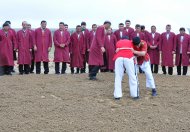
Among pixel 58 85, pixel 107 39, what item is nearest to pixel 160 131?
pixel 58 85

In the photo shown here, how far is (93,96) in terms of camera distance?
10.1 metres

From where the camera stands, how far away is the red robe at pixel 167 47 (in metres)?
14.4

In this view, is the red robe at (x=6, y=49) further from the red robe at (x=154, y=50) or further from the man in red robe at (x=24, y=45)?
the red robe at (x=154, y=50)

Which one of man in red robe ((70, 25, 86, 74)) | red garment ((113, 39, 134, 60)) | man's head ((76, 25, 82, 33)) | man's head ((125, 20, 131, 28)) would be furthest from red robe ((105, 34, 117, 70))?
red garment ((113, 39, 134, 60))

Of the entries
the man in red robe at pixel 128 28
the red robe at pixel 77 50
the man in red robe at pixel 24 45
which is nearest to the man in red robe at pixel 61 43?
the red robe at pixel 77 50

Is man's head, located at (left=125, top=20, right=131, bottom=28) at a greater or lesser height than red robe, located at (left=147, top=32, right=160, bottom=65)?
greater

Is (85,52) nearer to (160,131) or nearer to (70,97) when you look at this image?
(70,97)

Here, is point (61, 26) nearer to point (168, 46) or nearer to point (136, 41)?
point (168, 46)

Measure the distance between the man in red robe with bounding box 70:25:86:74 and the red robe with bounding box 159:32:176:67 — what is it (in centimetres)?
283

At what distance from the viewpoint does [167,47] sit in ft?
47.4

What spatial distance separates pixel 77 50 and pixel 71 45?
0.30 m

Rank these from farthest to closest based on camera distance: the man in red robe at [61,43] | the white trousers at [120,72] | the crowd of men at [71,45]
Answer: the man in red robe at [61,43]
the crowd of men at [71,45]
the white trousers at [120,72]

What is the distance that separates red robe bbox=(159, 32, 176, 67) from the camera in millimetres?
14380

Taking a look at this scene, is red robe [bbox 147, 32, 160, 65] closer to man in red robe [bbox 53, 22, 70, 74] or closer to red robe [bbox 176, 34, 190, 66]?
red robe [bbox 176, 34, 190, 66]
